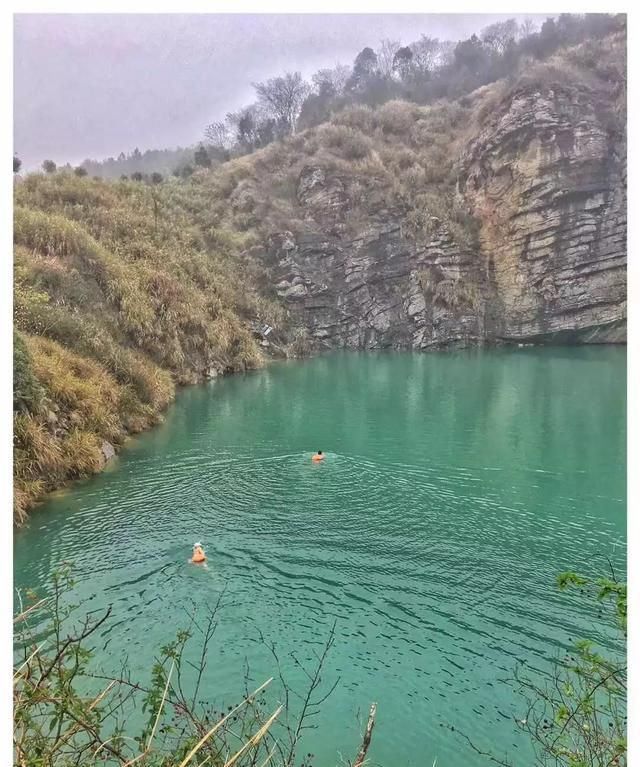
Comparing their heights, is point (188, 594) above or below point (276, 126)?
below

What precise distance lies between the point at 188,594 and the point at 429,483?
586 cm

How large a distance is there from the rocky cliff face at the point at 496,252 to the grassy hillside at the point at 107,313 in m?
6.60

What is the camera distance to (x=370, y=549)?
Result: 26.5 feet

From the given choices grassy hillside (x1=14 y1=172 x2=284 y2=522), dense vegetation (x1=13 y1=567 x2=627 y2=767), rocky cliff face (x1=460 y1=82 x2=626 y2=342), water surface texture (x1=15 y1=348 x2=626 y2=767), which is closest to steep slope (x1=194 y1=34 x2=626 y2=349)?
rocky cliff face (x1=460 y1=82 x2=626 y2=342)

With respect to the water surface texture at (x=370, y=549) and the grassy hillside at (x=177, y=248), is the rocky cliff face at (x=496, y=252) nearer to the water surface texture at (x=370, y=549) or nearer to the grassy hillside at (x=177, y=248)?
the grassy hillside at (x=177, y=248)

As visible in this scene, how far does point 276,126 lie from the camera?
52.7 m

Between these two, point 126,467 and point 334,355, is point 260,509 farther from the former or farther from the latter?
point 334,355

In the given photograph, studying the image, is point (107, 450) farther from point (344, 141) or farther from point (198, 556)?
point (344, 141)

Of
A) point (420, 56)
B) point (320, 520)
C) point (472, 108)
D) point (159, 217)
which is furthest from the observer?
point (420, 56)

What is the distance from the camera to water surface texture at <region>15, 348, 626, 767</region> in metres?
5.20

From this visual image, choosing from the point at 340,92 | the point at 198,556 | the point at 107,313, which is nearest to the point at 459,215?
the point at 340,92

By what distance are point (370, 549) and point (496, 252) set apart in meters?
35.0

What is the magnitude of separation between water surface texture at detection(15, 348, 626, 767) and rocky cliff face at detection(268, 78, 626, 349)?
21849 mm
